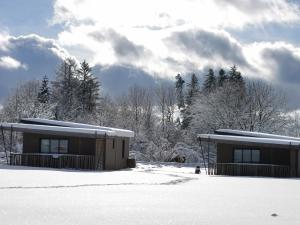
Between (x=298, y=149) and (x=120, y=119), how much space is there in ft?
105

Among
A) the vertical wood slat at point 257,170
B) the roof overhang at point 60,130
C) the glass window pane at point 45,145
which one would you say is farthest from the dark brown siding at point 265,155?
the glass window pane at point 45,145

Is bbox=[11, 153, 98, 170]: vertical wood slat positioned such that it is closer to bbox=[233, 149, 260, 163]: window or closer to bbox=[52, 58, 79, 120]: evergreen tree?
bbox=[233, 149, 260, 163]: window

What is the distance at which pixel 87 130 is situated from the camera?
3016 cm

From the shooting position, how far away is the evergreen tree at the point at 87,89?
70875 millimetres

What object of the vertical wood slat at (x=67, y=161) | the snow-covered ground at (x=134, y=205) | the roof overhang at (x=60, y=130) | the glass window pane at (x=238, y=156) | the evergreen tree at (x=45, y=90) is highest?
the evergreen tree at (x=45, y=90)

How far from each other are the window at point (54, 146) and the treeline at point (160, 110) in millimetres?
16427

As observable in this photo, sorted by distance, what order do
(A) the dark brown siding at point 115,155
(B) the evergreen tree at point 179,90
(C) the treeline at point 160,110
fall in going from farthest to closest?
1. (B) the evergreen tree at point 179,90
2. (C) the treeline at point 160,110
3. (A) the dark brown siding at point 115,155

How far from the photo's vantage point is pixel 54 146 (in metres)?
32.3

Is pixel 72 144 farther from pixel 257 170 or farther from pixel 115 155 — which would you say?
pixel 257 170

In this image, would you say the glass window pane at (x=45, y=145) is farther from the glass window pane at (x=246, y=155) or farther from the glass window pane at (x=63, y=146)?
the glass window pane at (x=246, y=155)

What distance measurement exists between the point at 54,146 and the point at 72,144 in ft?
3.85

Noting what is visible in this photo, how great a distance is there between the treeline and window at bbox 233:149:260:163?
47.6 ft

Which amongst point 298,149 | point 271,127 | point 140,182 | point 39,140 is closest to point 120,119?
point 271,127

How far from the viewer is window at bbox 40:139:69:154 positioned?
32.2 metres
